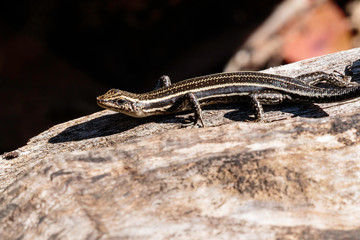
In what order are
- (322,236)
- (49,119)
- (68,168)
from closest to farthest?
(322,236) → (68,168) → (49,119)

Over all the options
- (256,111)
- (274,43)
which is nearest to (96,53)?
(274,43)

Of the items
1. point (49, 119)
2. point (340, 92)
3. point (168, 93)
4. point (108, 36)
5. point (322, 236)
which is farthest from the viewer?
point (108, 36)

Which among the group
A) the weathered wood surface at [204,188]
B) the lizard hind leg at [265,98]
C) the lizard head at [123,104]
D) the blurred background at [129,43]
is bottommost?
the weathered wood surface at [204,188]

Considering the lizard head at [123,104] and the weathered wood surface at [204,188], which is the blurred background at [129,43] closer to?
the lizard head at [123,104]

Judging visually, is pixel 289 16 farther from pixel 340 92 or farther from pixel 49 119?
pixel 49 119

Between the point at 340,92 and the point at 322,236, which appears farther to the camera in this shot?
the point at 340,92

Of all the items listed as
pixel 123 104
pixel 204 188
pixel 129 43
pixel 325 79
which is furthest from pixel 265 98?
pixel 129 43

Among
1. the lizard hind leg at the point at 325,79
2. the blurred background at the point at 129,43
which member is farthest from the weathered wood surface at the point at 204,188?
the blurred background at the point at 129,43

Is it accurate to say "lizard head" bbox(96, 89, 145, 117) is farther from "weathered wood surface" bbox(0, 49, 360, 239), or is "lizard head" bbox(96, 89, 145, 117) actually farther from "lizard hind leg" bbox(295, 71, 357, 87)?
"lizard hind leg" bbox(295, 71, 357, 87)
